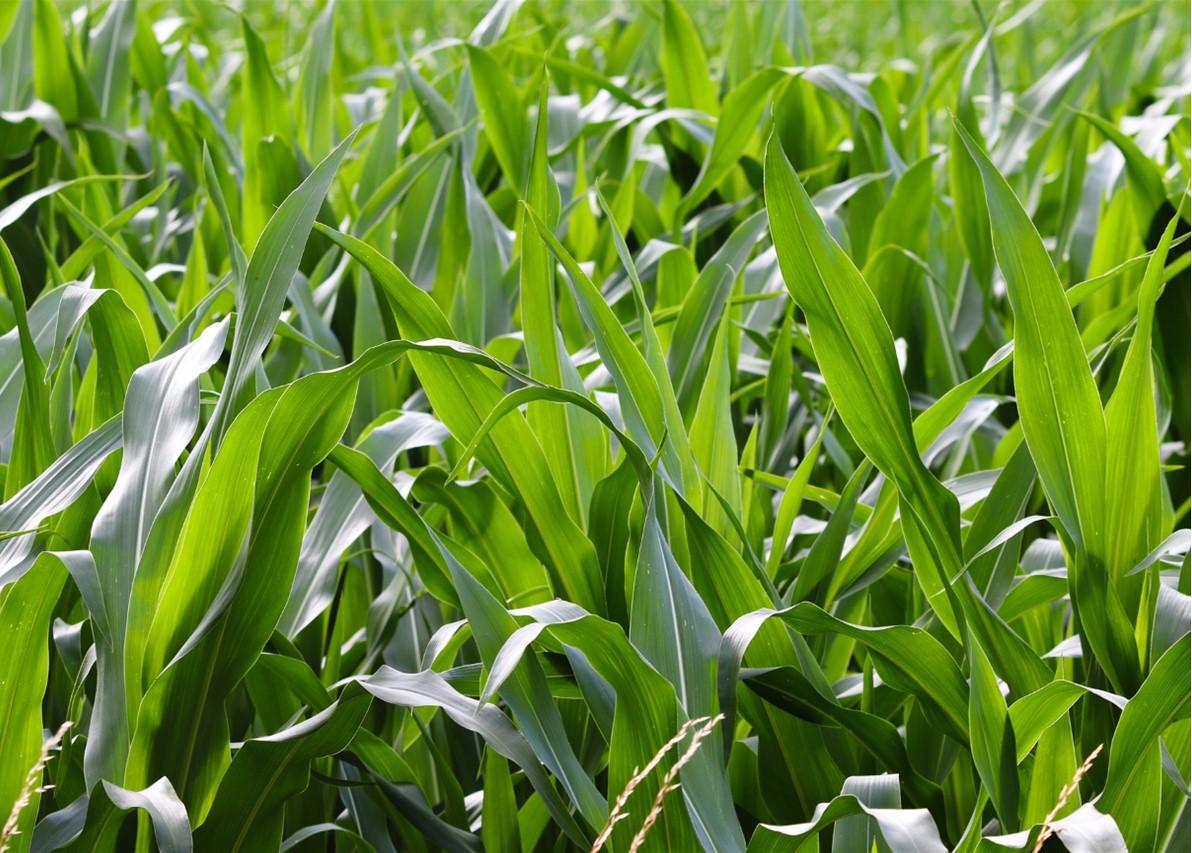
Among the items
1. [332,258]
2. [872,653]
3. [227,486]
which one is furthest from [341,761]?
[332,258]

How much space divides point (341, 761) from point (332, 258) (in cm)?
68

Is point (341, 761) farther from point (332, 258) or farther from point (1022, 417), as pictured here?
point (332, 258)

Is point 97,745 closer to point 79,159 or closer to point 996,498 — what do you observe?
point 996,498

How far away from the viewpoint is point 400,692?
0.74 metres

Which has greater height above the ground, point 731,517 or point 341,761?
point 731,517

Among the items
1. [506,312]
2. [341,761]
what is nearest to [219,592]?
[341,761]

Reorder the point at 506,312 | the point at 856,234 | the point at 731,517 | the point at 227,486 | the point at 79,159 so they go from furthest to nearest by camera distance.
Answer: the point at 79,159 → the point at 856,234 → the point at 506,312 → the point at 731,517 → the point at 227,486

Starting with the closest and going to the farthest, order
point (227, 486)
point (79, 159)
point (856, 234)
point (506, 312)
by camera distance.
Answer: point (227, 486) → point (506, 312) → point (856, 234) → point (79, 159)

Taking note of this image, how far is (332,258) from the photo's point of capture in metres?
1.42

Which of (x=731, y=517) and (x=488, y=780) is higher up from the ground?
(x=731, y=517)

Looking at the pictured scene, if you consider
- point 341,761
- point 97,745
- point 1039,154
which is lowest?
point 341,761

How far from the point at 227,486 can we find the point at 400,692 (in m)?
0.16

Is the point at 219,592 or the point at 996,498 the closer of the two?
the point at 219,592

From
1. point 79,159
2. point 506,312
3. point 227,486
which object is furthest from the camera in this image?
point 79,159
